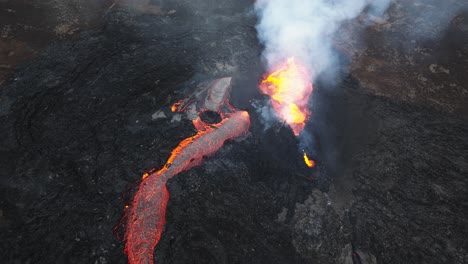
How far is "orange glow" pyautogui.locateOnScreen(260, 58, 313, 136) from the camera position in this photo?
259 inches

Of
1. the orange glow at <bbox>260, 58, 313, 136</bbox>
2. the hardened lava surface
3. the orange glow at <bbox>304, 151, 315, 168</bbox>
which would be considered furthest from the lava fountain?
the orange glow at <bbox>304, 151, 315, 168</bbox>

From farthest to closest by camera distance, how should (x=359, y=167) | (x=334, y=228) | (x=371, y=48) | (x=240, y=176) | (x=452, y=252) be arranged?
1. (x=371, y=48)
2. (x=359, y=167)
3. (x=240, y=176)
4. (x=334, y=228)
5. (x=452, y=252)

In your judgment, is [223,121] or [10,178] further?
[223,121]

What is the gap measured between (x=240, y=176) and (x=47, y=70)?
5024 millimetres

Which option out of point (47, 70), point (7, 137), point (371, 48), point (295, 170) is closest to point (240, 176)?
point (295, 170)

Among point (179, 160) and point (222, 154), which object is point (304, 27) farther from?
point (179, 160)

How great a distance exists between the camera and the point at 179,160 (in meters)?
5.40

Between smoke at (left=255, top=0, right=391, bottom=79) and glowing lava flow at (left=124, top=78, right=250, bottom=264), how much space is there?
81.0 inches

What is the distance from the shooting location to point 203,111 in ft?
20.6

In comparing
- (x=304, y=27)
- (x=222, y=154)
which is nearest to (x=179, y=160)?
(x=222, y=154)

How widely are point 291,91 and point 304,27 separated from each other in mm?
2408

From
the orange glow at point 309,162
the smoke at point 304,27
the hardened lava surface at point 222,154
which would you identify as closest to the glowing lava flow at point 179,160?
the hardened lava surface at point 222,154

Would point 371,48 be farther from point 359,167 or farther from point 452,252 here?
point 452,252

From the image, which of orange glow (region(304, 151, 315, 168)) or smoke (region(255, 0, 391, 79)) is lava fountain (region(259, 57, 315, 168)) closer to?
smoke (region(255, 0, 391, 79))
